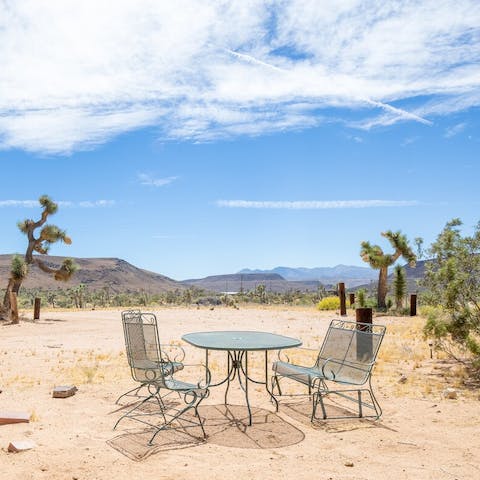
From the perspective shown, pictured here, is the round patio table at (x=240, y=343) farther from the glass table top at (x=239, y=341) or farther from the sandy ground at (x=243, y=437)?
the sandy ground at (x=243, y=437)

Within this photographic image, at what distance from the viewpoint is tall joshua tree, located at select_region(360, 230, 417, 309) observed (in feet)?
99.9

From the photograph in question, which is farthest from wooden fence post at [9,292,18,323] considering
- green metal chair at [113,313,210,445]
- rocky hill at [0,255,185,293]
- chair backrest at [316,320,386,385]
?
rocky hill at [0,255,185,293]

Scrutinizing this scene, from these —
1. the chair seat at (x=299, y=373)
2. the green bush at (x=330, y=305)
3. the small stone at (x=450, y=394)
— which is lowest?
the small stone at (x=450, y=394)

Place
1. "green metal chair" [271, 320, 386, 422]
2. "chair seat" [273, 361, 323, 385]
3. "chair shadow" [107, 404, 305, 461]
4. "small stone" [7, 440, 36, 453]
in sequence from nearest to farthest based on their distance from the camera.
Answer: "small stone" [7, 440, 36, 453] < "chair shadow" [107, 404, 305, 461] < "green metal chair" [271, 320, 386, 422] < "chair seat" [273, 361, 323, 385]

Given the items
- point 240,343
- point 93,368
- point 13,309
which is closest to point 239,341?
point 240,343

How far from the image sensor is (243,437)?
230 inches

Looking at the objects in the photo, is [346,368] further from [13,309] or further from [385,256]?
[385,256]

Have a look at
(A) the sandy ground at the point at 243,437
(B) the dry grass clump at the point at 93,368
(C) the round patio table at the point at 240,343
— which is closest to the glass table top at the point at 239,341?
(C) the round patio table at the point at 240,343

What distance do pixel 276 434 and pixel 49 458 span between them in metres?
2.30

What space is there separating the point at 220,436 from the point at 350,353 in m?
2.30

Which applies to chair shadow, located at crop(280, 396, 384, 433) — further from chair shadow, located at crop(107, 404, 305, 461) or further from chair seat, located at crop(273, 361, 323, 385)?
chair seat, located at crop(273, 361, 323, 385)

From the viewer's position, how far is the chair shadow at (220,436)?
5461 millimetres

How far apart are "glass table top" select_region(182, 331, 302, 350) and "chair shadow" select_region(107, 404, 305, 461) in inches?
34.5

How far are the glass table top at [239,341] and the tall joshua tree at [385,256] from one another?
23785 millimetres
